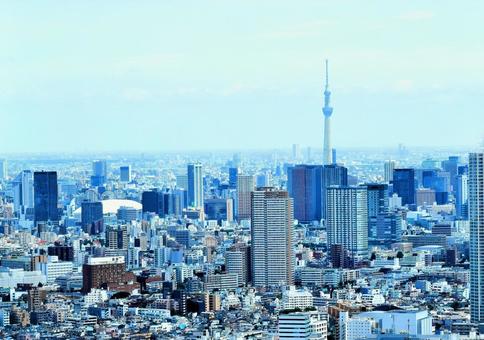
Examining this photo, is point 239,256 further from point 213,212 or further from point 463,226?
point 213,212

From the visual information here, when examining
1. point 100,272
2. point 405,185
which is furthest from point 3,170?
point 405,185

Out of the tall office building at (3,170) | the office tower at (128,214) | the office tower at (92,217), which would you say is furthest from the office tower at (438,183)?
the tall office building at (3,170)

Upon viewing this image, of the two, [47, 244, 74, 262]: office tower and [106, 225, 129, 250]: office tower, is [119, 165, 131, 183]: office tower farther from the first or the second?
[47, 244, 74, 262]: office tower

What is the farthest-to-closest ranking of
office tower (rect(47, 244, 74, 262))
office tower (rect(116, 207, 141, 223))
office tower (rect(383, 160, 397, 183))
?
office tower (rect(116, 207, 141, 223)) → office tower (rect(383, 160, 397, 183)) → office tower (rect(47, 244, 74, 262))

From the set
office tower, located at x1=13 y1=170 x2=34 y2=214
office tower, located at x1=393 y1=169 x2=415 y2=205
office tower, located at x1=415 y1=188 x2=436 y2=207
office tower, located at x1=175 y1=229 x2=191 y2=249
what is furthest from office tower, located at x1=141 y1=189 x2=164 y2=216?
office tower, located at x1=415 y1=188 x2=436 y2=207

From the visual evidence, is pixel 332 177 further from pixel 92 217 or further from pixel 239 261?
pixel 239 261

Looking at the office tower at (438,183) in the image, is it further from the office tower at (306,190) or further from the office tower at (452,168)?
the office tower at (306,190)

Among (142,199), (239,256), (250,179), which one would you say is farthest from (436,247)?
(142,199)

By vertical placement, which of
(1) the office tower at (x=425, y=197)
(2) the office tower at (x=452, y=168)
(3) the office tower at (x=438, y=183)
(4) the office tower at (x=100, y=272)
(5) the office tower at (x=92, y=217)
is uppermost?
(2) the office tower at (x=452, y=168)
